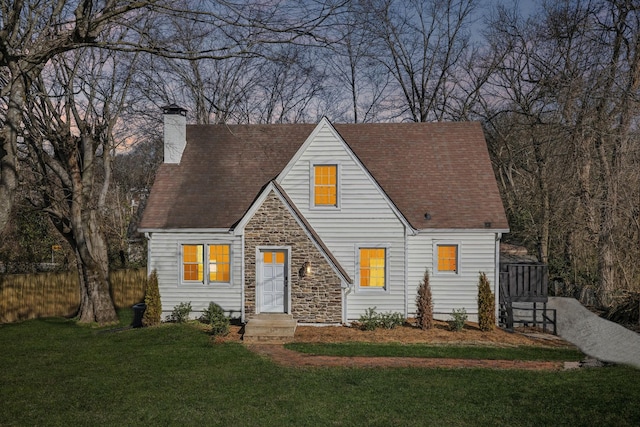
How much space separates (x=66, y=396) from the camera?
10.5 m

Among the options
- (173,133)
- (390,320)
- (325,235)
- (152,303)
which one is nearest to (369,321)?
(390,320)

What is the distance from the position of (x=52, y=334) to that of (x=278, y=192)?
884cm

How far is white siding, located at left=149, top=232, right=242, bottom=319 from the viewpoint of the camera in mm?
18406

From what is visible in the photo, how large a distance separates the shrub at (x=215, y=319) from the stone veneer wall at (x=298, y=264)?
1026 millimetres

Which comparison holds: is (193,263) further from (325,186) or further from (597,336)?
(597,336)

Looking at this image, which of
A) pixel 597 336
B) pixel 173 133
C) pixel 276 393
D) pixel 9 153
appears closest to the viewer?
pixel 9 153

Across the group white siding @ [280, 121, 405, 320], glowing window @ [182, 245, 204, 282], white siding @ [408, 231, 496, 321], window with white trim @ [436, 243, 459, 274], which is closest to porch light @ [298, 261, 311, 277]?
white siding @ [280, 121, 405, 320]

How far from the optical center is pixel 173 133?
20.4m

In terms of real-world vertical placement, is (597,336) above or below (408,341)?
below

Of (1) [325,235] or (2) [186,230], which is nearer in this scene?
(1) [325,235]

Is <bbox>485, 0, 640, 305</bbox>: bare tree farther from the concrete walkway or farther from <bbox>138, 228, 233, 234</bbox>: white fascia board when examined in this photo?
<bbox>138, 228, 233, 234</bbox>: white fascia board

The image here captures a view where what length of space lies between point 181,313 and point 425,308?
26.8 ft

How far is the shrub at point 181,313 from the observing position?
713 inches

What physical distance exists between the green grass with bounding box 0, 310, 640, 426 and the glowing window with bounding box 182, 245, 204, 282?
4705mm
